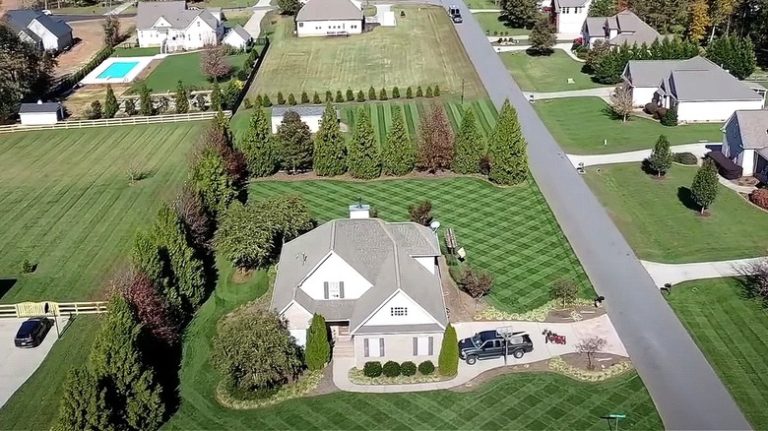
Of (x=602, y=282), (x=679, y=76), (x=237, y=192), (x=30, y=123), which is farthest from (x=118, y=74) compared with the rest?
(x=602, y=282)

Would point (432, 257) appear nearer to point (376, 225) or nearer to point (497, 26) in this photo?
point (376, 225)

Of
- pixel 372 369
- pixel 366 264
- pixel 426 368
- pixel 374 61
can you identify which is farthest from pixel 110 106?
pixel 426 368

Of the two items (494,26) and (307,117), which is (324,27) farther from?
(307,117)

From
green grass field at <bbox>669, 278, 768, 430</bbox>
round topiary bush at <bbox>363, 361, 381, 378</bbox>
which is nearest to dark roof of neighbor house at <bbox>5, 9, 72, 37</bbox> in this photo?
round topiary bush at <bbox>363, 361, 381, 378</bbox>

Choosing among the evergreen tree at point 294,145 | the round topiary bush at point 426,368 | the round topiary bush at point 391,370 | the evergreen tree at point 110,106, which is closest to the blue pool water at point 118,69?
the evergreen tree at point 110,106

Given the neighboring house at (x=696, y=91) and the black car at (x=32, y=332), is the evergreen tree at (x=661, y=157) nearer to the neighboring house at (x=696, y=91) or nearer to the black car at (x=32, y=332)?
the neighboring house at (x=696, y=91)

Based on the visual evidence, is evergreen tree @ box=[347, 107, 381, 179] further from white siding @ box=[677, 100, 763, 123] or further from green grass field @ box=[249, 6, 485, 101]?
white siding @ box=[677, 100, 763, 123]
